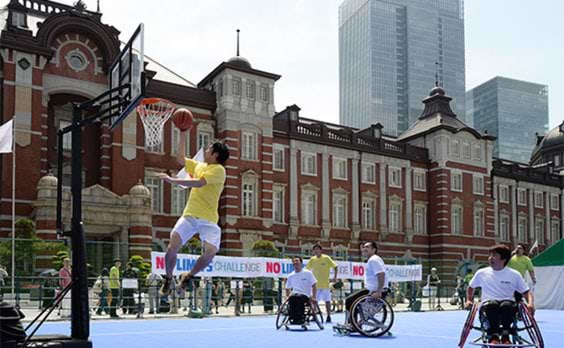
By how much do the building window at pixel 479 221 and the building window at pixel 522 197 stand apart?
6018 millimetres

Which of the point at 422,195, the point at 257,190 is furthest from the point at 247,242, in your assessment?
the point at 422,195

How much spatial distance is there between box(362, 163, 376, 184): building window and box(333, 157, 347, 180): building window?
1.62m

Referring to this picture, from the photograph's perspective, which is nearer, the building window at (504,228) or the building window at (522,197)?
the building window at (504,228)

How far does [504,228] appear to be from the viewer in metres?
56.5

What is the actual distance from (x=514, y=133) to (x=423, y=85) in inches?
901

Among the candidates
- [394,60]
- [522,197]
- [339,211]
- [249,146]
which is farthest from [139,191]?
[394,60]

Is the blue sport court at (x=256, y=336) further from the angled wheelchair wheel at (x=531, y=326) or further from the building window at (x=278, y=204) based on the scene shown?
the building window at (x=278, y=204)

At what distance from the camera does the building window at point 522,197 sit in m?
57.9

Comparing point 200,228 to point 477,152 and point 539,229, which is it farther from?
point 539,229

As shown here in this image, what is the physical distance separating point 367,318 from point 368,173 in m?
35.6

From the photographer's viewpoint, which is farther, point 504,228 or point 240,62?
point 504,228

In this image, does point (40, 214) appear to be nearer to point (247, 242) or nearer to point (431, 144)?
point (247, 242)

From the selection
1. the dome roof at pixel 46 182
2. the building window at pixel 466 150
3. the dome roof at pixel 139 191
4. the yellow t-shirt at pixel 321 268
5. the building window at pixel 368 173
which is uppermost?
the building window at pixel 466 150

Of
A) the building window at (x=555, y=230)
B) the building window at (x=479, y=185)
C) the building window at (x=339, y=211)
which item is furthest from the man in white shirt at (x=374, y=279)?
the building window at (x=555, y=230)
